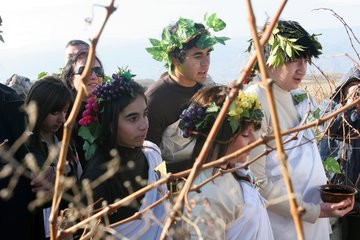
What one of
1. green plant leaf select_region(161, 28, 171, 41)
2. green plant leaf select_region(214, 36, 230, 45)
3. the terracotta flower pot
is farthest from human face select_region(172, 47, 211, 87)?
the terracotta flower pot

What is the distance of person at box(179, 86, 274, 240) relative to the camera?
182 cm

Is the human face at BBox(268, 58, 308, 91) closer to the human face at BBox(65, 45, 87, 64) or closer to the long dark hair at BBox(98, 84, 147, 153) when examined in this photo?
the long dark hair at BBox(98, 84, 147, 153)

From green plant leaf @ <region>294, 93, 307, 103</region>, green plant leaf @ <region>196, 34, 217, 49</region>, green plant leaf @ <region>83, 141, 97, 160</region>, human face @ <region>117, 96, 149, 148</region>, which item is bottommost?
green plant leaf @ <region>83, 141, 97, 160</region>

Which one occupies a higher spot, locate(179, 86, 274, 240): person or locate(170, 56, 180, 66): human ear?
locate(170, 56, 180, 66): human ear

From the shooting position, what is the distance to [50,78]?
2576mm

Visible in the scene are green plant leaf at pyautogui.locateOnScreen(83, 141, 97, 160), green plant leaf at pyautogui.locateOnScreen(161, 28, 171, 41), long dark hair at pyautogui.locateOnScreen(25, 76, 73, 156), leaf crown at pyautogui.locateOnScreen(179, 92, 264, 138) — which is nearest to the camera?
leaf crown at pyautogui.locateOnScreen(179, 92, 264, 138)

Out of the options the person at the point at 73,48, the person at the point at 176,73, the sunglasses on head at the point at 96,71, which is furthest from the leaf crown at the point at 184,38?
the person at the point at 73,48

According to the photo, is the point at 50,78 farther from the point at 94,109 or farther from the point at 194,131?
the point at 194,131

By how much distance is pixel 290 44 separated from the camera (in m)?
2.50

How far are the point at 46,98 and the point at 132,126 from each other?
2.06ft

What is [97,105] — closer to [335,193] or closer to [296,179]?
[296,179]

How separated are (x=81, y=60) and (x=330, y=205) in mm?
2248

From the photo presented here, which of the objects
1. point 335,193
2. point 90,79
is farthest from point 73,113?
point 90,79

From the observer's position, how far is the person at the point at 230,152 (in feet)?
5.98
